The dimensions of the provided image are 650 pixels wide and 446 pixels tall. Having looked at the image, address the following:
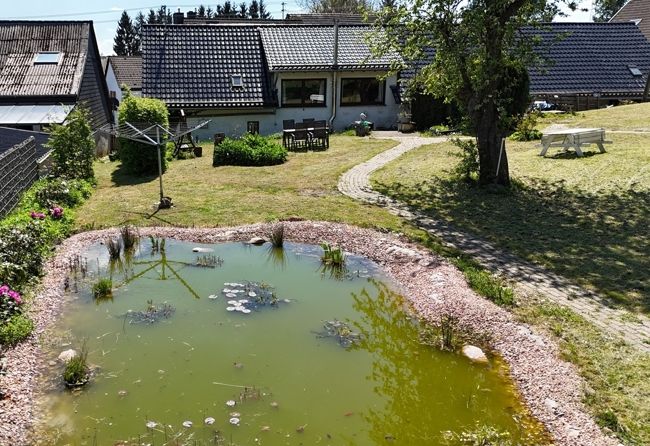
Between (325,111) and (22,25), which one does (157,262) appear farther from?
(22,25)

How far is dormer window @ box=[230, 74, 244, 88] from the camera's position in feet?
88.1

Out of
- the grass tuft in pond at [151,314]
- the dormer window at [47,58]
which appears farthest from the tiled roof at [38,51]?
the grass tuft in pond at [151,314]

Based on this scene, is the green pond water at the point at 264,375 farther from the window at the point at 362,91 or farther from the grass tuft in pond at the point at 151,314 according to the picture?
the window at the point at 362,91

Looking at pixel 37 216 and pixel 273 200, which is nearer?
pixel 37 216

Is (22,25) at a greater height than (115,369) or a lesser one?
greater

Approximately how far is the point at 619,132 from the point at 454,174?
7.75m

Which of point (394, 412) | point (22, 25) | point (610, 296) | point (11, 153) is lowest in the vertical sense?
point (394, 412)

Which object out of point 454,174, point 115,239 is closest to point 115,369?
point 115,239

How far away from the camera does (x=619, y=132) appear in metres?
19.9

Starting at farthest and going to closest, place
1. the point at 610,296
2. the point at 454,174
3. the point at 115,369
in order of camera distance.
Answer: the point at 454,174 → the point at 610,296 → the point at 115,369

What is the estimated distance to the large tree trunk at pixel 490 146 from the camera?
1462 centimetres

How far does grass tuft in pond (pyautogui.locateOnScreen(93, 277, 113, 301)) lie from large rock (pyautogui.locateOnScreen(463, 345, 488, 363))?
236 inches

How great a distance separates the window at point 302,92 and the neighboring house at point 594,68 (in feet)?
37.2

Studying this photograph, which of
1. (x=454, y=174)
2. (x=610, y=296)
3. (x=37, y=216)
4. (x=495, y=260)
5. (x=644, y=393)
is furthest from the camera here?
(x=454, y=174)
